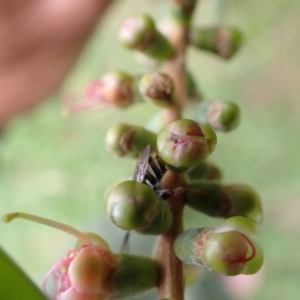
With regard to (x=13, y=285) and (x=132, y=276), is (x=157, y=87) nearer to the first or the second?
(x=132, y=276)

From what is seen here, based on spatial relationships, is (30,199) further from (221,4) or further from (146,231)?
(146,231)

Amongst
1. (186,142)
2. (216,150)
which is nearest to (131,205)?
(186,142)

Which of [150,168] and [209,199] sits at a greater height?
[150,168]

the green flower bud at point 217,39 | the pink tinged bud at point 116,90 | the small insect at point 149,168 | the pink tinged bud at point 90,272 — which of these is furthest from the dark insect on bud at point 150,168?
the green flower bud at point 217,39

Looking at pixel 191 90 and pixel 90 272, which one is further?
pixel 191 90

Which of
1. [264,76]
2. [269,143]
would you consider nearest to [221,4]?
[264,76]

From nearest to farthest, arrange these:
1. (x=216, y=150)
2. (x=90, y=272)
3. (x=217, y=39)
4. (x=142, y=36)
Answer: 1. (x=90, y=272)
2. (x=142, y=36)
3. (x=217, y=39)
4. (x=216, y=150)

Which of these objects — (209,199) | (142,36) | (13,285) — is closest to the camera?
(13,285)
